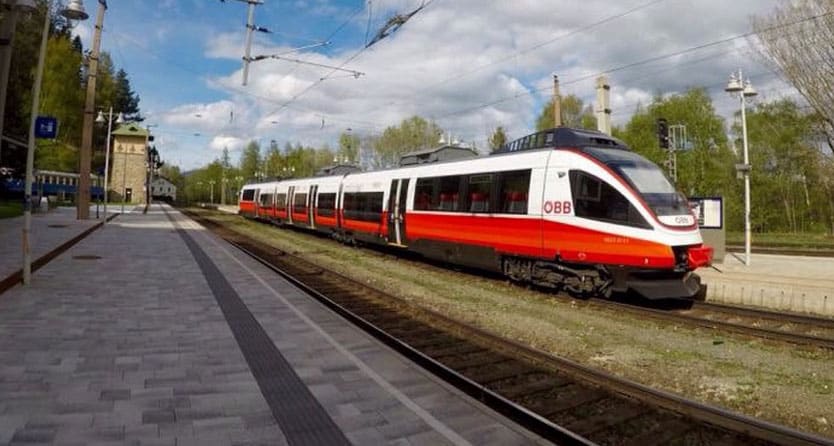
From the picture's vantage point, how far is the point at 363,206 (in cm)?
2086

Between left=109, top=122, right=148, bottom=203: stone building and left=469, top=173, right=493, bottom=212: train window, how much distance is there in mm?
92455

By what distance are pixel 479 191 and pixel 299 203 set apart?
59.3 feet

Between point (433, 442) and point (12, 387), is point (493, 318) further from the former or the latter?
point (12, 387)

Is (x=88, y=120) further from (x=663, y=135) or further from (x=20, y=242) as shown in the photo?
(x=663, y=135)

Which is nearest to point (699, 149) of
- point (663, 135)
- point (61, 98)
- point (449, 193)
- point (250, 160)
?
point (663, 135)

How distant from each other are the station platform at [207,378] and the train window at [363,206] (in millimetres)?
9394

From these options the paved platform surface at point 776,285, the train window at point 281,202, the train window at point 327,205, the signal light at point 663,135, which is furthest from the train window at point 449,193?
the train window at point 281,202

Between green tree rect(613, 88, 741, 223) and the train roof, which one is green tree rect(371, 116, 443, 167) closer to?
green tree rect(613, 88, 741, 223)

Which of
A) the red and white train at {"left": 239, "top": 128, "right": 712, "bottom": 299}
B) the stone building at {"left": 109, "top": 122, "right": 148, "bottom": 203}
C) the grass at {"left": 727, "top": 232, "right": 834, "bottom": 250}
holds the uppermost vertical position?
the stone building at {"left": 109, "top": 122, "right": 148, "bottom": 203}

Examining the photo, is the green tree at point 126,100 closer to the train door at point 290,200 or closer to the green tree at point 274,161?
the green tree at point 274,161

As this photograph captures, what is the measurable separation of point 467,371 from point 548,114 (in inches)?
2150

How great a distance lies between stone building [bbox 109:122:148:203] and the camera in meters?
93.6

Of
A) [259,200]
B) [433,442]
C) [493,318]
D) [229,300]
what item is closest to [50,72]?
[259,200]

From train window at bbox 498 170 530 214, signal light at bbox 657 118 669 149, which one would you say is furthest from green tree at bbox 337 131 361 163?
train window at bbox 498 170 530 214
